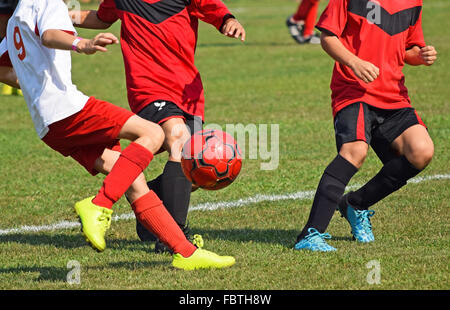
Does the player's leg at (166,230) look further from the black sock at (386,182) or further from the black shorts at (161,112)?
the black sock at (386,182)

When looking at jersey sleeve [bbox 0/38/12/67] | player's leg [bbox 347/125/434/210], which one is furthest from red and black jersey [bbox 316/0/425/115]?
jersey sleeve [bbox 0/38/12/67]

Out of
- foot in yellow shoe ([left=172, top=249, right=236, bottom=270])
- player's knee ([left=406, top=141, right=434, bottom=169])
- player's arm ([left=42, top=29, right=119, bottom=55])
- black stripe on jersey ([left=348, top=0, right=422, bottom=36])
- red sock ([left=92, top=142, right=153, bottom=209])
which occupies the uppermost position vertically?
player's arm ([left=42, top=29, right=119, bottom=55])

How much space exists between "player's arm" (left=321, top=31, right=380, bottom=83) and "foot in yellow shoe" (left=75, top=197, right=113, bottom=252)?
73.7 inches

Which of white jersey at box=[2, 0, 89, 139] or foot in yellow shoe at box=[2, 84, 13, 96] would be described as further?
foot in yellow shoe at box=[2, 84, 13, 96]

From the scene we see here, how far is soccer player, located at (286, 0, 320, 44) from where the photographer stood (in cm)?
1831

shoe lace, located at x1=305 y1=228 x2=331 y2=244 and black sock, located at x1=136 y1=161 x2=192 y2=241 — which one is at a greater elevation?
black sock, located at x1=136 y1=161 x2=192 y2=241

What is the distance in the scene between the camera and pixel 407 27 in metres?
6.12

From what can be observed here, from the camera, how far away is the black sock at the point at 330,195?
580 centimetres

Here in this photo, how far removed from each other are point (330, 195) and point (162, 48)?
159 centimetres

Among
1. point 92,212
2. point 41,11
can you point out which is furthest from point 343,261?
point 41,11

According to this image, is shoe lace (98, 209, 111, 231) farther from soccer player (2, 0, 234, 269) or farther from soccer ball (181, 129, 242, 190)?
soccer ball (181, 129, 242, 190)

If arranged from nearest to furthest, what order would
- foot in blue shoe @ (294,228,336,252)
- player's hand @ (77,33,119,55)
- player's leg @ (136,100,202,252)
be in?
player's hand @ (77,33,119,55) → foot in blue shoe @ (294,228,336,252) → player's leg @ (136,100,202,252)

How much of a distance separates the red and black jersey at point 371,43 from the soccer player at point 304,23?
12398 mm

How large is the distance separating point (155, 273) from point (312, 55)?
1253 centimetres
